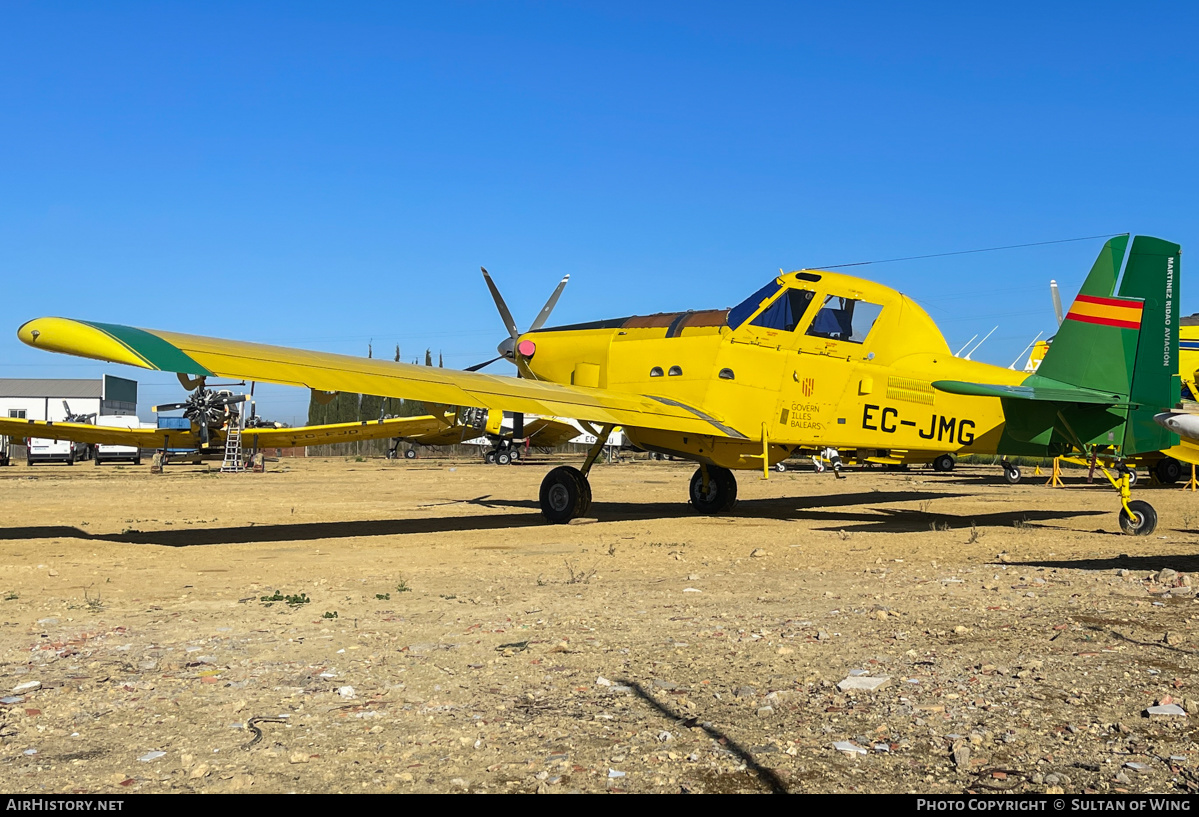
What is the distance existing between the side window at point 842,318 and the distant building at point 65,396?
Result: 96468mm

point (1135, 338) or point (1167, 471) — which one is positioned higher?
point (1135, 338)

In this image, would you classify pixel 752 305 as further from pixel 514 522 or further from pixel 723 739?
pixel 723 739

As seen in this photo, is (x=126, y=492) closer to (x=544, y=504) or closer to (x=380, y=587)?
(x=544, y=504)

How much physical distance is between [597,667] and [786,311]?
979cm

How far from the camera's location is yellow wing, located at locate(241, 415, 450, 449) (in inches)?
1706

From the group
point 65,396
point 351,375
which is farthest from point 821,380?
point 65,396

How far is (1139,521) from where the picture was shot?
11477mm

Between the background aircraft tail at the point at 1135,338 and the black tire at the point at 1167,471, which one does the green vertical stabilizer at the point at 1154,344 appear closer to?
the background aircraft tail at the point at 1135,338

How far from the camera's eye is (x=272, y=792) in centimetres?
306

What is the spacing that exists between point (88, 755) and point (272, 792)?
867 millimetres

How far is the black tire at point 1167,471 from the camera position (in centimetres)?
2506

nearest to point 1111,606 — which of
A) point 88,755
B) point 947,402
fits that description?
point 88,755

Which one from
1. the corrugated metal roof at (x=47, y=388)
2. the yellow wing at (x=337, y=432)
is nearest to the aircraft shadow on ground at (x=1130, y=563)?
the yellow wing at (x=337, y=432)

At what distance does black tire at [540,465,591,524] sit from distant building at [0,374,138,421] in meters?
93.6
